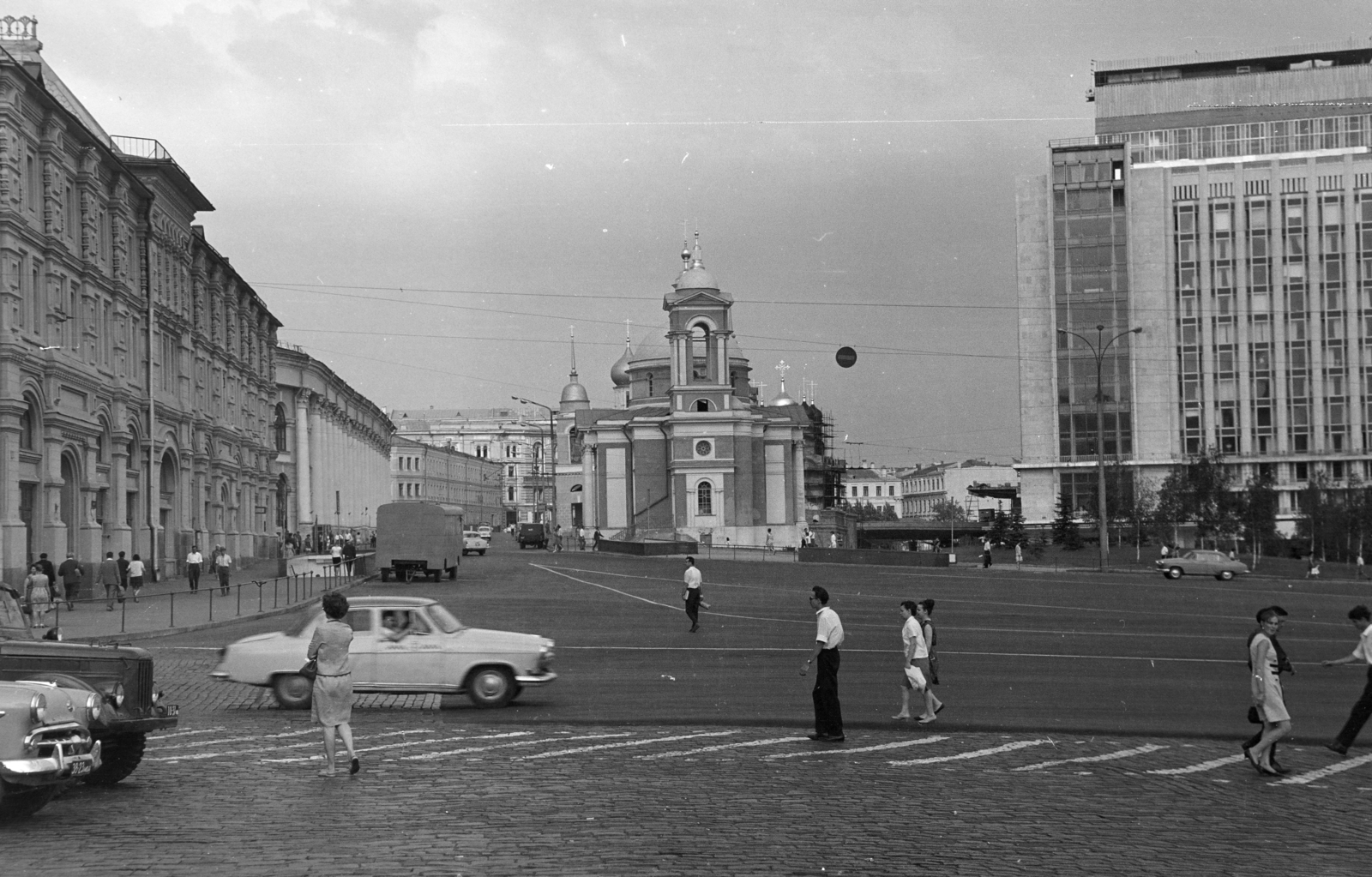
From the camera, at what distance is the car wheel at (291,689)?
18922 millimetres

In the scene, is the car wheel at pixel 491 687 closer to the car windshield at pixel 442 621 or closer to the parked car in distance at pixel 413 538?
the car windshield at pixel 442 621

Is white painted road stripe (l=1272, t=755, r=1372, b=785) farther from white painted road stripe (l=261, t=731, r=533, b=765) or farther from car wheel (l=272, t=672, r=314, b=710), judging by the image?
car wheel (l=272, t=672, r=314, b=710)

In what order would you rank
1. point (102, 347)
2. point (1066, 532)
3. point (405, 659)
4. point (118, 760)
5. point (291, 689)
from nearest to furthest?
point (118, 760) → point (291, 689) → point (405, 659) → point (102, 347) → point (1066, 532)

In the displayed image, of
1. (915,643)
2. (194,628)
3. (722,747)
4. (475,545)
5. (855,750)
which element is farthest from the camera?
(475,545)

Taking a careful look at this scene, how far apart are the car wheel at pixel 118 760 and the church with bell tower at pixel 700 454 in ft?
314

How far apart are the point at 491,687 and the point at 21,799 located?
9.06 m

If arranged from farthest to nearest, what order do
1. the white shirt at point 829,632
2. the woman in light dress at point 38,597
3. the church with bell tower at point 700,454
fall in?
the church with bell tower at point 700,454 → the woman in light dress at point 38,597 → the white shirt at point 829,632

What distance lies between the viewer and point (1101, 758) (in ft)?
48.9

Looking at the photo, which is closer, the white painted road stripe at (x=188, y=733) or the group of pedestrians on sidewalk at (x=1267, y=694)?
the group of pedestrians on sidewalk at (x=1267, y=694)

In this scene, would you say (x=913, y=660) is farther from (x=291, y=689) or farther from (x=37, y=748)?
(x=37, y=748)

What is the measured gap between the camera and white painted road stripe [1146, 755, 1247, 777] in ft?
45.9

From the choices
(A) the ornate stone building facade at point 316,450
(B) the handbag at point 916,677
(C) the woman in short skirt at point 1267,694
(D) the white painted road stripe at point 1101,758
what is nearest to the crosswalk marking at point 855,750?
(B) the handbag at point 916,677

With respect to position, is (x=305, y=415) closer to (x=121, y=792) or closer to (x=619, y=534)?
(x=619, y=534)

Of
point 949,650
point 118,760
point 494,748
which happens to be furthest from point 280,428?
point 118,760
